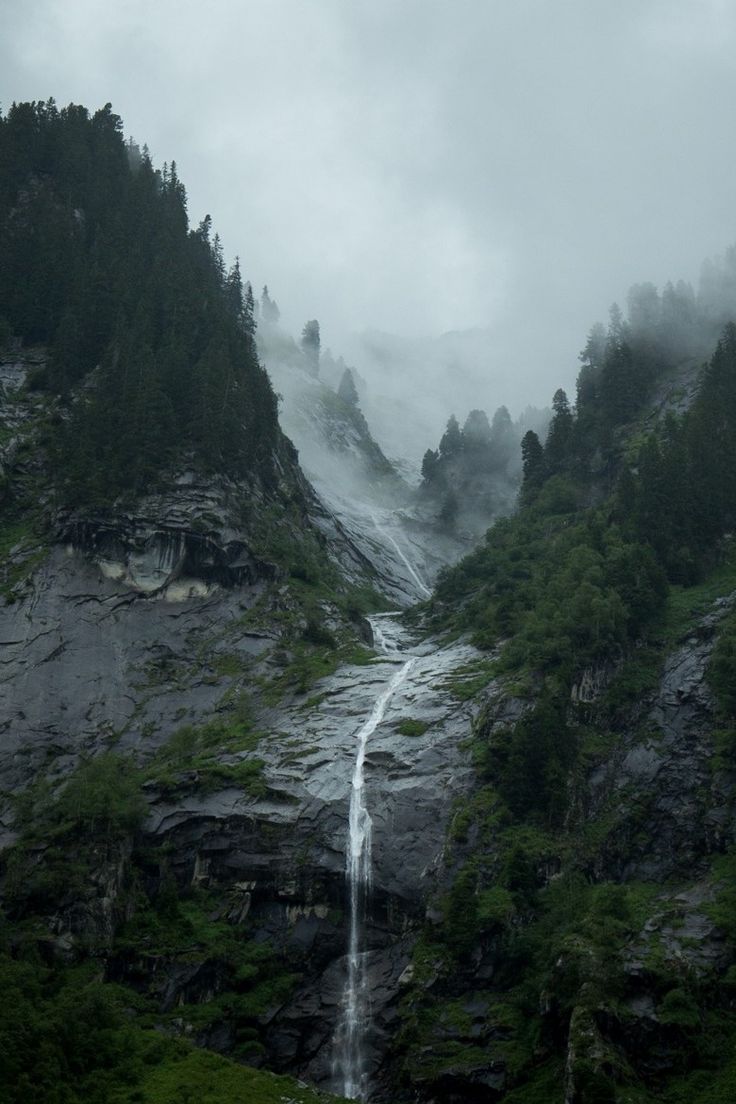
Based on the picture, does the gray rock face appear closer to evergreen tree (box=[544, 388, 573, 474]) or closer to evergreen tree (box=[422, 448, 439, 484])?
evergreen tree (box=[544, 388, 573, 474])

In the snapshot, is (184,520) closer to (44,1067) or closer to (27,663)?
(27,663)

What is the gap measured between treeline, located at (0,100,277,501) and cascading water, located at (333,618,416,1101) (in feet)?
111

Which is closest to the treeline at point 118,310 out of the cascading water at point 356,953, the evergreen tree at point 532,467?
the evergreen tree at point 532,467

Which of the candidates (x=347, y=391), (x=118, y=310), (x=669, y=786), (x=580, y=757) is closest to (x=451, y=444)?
(x=347, y=391)

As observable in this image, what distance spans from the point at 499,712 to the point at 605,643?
8.91 meters

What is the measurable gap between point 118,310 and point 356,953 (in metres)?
68.2

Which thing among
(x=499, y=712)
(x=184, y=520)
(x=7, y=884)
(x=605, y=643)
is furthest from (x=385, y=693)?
(x=7, y=884)

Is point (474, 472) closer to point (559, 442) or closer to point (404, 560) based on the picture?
point (404, 560)

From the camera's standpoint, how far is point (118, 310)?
355 feet

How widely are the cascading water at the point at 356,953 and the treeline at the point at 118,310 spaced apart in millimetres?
33816

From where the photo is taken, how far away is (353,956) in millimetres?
61094

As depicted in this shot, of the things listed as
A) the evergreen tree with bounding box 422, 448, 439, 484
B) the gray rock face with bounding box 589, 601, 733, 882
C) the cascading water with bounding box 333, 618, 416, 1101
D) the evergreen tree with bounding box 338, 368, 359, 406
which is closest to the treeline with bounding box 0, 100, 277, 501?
the cascading water with bounding box 333, 618, 416, 1101

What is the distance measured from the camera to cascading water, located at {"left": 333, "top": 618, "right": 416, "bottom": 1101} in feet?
184

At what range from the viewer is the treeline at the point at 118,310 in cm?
9688
